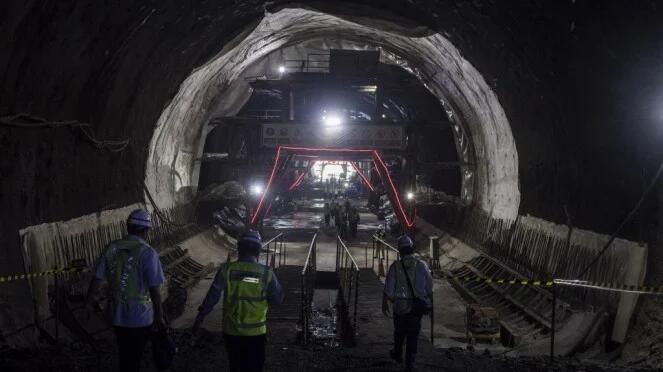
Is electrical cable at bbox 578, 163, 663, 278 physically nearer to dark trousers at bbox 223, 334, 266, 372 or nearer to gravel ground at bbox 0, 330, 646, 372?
gravel ground at bbox 0, 330, 646, 372

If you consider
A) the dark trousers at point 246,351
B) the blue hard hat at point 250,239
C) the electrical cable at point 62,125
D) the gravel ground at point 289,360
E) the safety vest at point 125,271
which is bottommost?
the gravel ground at point 289,360

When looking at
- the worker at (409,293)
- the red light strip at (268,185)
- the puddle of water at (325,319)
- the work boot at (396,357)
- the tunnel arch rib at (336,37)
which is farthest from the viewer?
the red light strip at (268,185)

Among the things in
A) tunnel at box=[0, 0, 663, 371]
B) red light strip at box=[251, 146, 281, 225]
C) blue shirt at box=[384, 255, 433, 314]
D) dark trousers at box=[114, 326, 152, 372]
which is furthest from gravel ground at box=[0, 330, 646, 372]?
red light strip at box=[251, 146, 281, 225]

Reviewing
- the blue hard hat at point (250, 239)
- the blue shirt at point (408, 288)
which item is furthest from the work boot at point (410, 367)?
the blue hard hat at point (250, 239)

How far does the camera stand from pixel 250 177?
796 inches

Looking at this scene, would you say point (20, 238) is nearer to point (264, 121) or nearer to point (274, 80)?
point (264, 121)

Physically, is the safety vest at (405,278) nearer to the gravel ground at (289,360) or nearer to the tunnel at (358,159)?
the tunnel at (358,159)

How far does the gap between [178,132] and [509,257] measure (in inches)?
426

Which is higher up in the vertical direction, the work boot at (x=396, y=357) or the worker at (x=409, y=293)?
the worker at (x=409, y=293)

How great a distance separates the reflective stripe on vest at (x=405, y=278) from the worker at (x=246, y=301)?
6.61ft

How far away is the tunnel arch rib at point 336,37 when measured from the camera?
14.9 m

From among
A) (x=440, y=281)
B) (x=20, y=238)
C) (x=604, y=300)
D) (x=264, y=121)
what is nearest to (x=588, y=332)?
(x=604, y=300)

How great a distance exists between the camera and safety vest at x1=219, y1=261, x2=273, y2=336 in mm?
4691

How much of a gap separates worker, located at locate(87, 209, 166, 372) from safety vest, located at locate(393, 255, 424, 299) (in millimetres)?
2802
